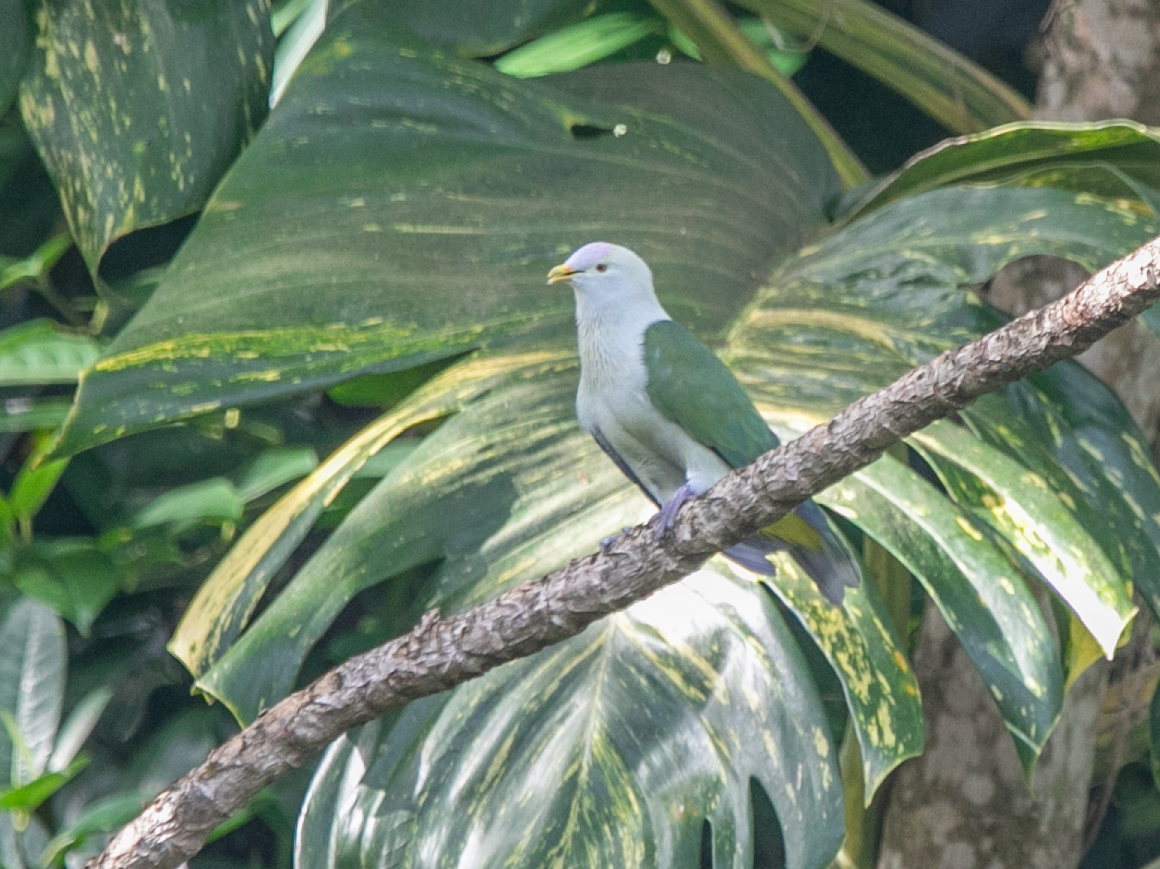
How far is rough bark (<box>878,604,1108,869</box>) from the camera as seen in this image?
67.3 inches

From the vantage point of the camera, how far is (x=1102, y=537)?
128cm

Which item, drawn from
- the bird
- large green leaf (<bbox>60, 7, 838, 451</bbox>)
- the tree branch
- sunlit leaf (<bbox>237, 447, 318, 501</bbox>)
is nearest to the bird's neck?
the bird

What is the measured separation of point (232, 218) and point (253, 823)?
1.50 meters

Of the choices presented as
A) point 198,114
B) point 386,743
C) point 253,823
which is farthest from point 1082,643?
point 253,823

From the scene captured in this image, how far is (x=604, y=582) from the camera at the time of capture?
3.30ft

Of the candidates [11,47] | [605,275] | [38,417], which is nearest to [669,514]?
[605,275]

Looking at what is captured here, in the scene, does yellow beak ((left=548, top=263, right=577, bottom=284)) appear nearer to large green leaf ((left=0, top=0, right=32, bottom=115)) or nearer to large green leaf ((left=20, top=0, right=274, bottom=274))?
large green leaf ((left=20, top=0, right=274, bottom=274))

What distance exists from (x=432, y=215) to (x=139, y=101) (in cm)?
43

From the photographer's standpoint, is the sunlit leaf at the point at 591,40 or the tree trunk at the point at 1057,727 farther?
the sunlit leaf at the point at 591,40

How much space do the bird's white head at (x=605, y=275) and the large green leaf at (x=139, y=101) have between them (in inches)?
21.3

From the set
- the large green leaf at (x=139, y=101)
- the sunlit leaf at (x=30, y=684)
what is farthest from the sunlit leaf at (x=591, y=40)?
the sunlit leaf at (x=30, y=684)

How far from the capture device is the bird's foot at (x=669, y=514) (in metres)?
1.02

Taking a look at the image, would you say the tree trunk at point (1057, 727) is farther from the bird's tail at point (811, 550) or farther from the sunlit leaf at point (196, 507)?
the sunlit leaf at point (196, 507)

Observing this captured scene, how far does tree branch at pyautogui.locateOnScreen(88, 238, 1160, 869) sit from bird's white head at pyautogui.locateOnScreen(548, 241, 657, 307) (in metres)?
0.38
